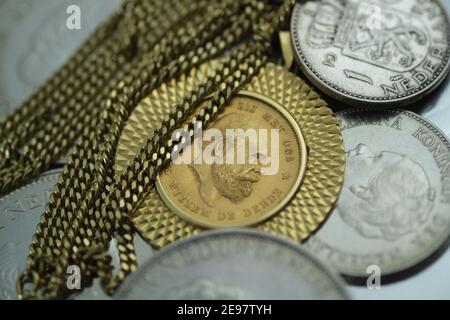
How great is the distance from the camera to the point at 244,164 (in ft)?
4.64

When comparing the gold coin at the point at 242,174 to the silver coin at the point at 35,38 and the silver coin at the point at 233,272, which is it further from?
the silver coin at the point at 35,38

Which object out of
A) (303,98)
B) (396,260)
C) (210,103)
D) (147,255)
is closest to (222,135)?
(210,103)

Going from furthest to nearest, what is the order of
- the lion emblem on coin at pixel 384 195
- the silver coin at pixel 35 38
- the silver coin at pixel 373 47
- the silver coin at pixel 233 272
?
the silver coin at pixel 35 38 < the silver coin at pixel 373 47 < the lion emblem on coin at pixel 384 195 < the silver coin at pixel 233 272

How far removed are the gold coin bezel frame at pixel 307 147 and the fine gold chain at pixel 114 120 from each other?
0.03m

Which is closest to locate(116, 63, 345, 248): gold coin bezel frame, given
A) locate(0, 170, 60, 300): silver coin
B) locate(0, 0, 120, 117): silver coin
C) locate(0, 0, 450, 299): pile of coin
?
A: locate(0, 0, 450, 299): pile of coin

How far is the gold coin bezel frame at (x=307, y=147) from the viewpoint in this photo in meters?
1.34

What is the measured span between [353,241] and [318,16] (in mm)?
623

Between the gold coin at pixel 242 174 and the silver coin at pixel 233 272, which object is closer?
the silver coin at pixel 233 272

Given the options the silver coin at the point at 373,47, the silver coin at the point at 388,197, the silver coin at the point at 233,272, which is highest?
the silver coin at the point at 373,47

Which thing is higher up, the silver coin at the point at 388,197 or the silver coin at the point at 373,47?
the silver coin at the point at 373,47

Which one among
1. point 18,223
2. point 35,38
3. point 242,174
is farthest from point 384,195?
point 35,38

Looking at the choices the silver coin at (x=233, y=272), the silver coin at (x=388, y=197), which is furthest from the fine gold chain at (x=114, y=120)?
the silver coin at (x=388, y=197)

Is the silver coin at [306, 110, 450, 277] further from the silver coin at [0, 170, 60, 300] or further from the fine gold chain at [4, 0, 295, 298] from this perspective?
the silver coin at [0, 170, 60, 300]

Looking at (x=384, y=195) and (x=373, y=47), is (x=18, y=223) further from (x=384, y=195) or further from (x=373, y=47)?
(x=373, y=47)
